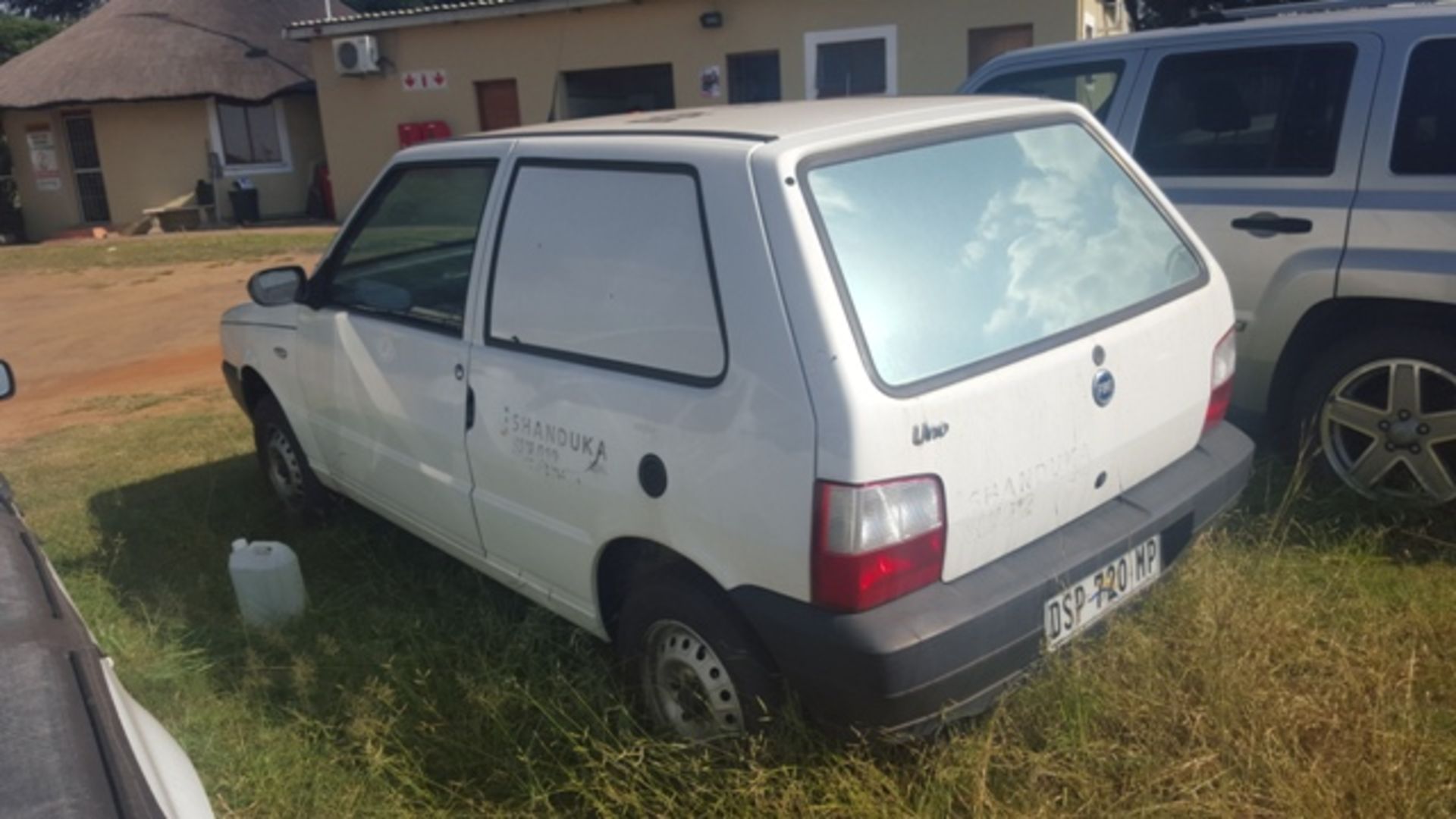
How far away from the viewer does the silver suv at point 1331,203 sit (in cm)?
422

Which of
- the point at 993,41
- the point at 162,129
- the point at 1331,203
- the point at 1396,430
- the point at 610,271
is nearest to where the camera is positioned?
the point at 610,271

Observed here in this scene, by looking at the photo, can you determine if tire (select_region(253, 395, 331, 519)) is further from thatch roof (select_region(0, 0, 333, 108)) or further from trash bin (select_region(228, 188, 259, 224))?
thatch roof (select_region(0, 0, 333, 108))

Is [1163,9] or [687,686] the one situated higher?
[1163,9]

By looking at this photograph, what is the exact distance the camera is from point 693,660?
3014 mm

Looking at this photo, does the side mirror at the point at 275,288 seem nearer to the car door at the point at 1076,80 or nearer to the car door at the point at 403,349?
the car door at the point at 403,349

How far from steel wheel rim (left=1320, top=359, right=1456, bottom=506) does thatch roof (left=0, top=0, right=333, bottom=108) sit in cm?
2128

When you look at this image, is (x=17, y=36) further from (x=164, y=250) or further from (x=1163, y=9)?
(x=1163, y=9)

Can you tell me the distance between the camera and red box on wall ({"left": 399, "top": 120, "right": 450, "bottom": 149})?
1883 centimetres

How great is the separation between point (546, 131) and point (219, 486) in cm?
329

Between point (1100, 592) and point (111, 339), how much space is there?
1059 cm

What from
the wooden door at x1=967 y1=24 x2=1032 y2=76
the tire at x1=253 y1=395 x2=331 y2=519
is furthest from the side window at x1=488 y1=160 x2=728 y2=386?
the wooden door at x1=967 y1=24 x2=1032 y2=76

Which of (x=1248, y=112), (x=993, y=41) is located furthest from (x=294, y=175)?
(x=1248, y=112)

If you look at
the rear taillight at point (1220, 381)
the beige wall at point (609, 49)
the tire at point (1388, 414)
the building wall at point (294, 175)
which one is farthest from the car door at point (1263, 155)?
the building wall at point (294, 175)

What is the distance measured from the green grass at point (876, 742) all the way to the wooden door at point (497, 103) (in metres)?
14.6
